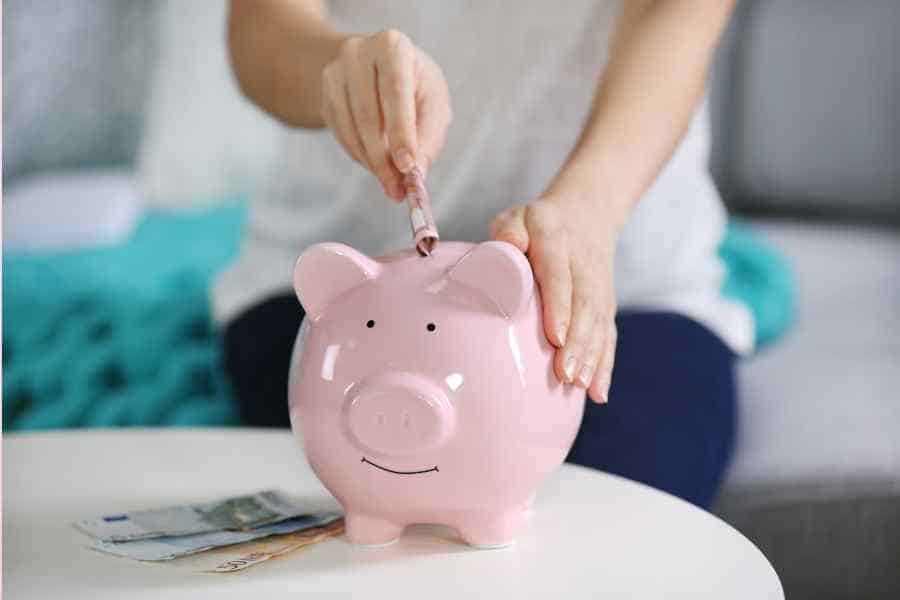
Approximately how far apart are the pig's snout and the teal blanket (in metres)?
0.48

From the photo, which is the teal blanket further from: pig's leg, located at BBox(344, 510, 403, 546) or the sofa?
pig's leg, located at BBox(344, 510, 403, 546)

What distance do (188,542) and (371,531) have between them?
3.4 inches

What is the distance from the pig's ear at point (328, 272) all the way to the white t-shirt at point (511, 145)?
41cm

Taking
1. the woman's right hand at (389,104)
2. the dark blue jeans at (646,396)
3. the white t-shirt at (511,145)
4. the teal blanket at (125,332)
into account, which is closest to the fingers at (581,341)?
the woman's right hand at (389,104)

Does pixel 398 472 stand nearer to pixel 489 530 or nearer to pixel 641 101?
pixel 489 530

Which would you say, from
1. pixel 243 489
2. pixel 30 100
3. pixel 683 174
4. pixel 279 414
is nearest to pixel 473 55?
pixel 683 174

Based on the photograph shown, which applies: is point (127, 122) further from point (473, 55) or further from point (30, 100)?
point (473, 55)

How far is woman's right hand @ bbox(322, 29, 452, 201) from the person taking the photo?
57 cm

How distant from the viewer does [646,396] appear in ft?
2.62

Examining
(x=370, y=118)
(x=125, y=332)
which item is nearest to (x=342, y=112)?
(x=370, y=118)

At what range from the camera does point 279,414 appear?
881mm

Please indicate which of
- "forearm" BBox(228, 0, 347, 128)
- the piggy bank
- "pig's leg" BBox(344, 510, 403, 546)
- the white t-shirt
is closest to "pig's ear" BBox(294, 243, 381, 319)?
the piggy bank

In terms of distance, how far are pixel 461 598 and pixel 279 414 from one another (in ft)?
1.36

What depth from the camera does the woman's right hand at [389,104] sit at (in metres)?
0.57
